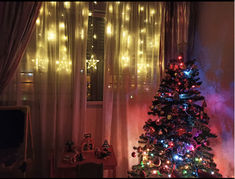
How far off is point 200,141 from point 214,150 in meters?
0.63

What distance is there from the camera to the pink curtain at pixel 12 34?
5.60 feet

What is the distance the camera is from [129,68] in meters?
2.09

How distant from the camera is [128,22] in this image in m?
2.07

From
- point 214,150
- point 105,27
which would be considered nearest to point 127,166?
point 214,150

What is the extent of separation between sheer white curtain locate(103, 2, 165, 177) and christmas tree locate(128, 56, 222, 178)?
442 mm

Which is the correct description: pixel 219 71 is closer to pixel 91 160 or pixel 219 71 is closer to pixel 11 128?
pixel 91 160

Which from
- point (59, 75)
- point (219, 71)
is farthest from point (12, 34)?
point (219, 71)

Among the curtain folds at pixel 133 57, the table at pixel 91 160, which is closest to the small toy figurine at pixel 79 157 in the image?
the table at pixel 91 160

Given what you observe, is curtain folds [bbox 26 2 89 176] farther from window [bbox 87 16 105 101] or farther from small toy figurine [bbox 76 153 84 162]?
small toy figurine [bbox 76 153 84 162]

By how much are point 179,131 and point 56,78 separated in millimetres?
1620

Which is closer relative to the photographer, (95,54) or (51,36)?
(51,36)

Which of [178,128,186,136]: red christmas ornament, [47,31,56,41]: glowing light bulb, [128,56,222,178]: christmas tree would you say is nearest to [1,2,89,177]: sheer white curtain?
[47,31,56,41]: glowing light bulb

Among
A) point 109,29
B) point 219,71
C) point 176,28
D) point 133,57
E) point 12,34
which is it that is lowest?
point 219,71

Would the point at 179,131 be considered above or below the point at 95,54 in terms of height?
below
